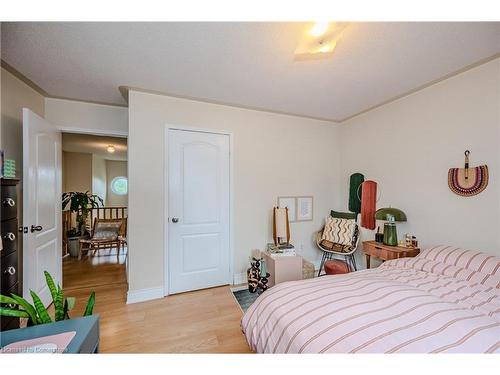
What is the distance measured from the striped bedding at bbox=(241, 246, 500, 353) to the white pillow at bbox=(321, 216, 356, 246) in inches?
44.5

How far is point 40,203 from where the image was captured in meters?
2.03

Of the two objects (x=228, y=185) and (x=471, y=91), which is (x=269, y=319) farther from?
(x=471, y=91)

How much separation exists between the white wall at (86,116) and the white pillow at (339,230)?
3125mm

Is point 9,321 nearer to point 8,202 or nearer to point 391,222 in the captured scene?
point 8,202

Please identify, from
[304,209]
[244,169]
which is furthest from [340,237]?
[244,169]

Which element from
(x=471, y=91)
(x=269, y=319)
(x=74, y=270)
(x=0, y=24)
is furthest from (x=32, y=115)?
(x=471, y=91)

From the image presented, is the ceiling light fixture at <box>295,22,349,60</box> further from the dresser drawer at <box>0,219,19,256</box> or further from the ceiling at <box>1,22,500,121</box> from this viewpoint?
the dresser drawer at <box>0,219,19,256</box>

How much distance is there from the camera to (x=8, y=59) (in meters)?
1.75

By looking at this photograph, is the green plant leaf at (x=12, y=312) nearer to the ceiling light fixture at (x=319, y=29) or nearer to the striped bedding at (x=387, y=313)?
the striped bedding at (x=387, y=313)

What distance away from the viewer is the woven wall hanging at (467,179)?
185 centimetres

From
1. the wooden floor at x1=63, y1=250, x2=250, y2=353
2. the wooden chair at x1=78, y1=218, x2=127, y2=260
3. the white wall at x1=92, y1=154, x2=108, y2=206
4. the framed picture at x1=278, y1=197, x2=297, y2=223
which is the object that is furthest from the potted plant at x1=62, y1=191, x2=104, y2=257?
the framed picture at x1=278, y1=197, x2=297, y2=223

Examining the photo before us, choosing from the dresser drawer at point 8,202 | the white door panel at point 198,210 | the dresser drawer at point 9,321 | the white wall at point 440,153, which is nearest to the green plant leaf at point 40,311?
the dresser drawer at point 9,321

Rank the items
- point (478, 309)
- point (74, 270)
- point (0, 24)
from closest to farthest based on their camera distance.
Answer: point (478, 309) → point (0, 24) → point (74, 270)
